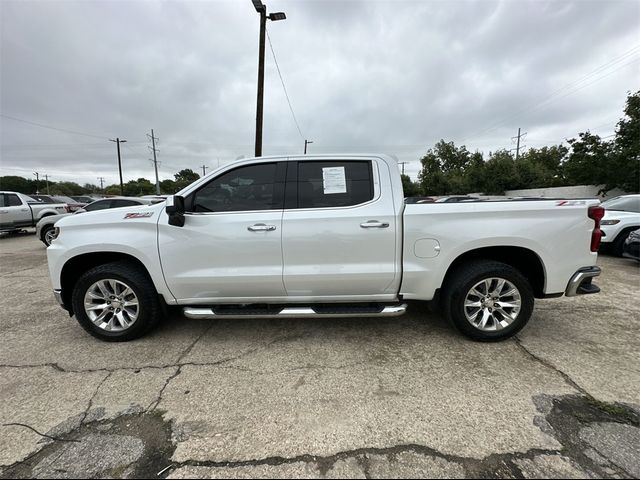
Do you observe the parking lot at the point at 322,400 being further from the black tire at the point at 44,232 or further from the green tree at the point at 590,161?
the green tree at the point at 590,161

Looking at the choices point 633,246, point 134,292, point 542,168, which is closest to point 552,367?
point 134,292

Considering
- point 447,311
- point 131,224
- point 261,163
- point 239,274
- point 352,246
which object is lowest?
point 447,311

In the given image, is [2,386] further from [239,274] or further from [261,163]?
[261,163]

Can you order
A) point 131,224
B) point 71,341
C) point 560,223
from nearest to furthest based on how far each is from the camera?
point 560,223 < point 131,224 < point 71,341

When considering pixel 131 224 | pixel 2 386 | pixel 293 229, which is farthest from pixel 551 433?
pixel 2 386

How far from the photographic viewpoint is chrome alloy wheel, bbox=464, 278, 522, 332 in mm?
3154

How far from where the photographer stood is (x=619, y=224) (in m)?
7.15

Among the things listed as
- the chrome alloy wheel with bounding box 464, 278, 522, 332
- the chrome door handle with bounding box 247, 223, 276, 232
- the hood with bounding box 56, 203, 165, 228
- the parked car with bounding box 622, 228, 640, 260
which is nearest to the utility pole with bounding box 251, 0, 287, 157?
the hood with bounding box 56, 203, 165, 228

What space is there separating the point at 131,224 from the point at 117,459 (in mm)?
2070

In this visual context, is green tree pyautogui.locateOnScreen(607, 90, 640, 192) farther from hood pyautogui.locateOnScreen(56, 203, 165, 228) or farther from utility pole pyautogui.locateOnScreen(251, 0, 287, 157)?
hood pyautogui.locateOnScreen(56, 203, 165, 228)

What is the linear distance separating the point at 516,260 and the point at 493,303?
0.55 m

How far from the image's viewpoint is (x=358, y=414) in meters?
2.27

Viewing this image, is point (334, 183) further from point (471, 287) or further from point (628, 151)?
point (628, 151)

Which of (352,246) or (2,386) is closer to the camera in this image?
(2,386)
